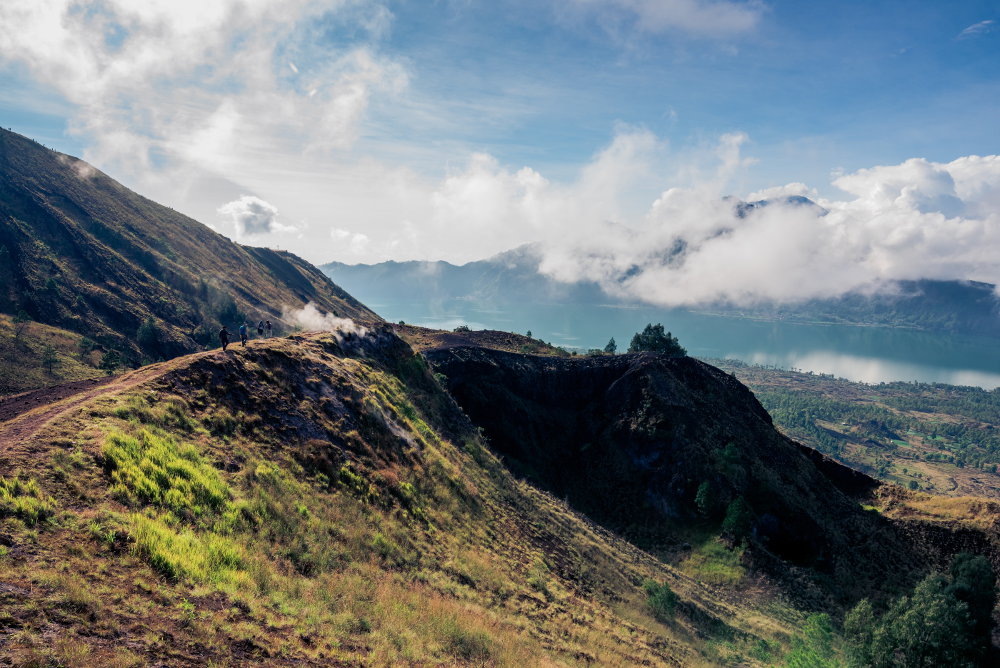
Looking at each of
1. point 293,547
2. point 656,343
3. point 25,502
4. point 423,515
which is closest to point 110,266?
point 423,515

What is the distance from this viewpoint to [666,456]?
5600cm

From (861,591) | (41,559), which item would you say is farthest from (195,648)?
(861,591)

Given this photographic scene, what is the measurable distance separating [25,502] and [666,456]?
5646cm

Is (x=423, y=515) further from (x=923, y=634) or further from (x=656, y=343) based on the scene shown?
(x=656, y=343)

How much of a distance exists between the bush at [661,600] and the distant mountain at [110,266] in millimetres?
92890

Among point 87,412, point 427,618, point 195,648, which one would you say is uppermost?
point 87,412

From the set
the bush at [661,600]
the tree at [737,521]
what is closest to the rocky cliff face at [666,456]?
the tree at [737,521]

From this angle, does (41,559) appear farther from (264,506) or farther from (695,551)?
(695,551)

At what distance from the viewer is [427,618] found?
1606 centimetres

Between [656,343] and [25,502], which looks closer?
[25,502]

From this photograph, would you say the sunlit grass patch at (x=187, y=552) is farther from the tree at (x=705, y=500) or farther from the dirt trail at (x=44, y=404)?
the tree at (x=705, y=500)

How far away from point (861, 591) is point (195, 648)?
2337 inches

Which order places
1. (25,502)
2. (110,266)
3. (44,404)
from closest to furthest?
(25,502)
(44,404)
(110,266)

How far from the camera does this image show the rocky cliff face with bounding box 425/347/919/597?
→ 49.7 metres
